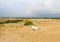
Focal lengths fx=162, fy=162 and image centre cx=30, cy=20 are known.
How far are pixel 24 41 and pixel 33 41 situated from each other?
2.13 feet

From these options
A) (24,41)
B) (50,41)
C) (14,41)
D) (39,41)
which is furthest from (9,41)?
(50,41)

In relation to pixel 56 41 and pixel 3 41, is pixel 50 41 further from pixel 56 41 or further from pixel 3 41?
pixel 3 41

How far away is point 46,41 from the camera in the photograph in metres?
11.2

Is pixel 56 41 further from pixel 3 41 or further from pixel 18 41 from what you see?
pixel 3 41

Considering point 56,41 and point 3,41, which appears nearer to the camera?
point 56,41

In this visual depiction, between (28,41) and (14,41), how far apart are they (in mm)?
1012

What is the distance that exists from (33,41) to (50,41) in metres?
1.20

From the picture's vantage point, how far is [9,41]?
11.7 metres

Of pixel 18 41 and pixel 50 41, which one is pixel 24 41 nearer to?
pixel 18 41

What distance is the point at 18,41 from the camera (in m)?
11.6

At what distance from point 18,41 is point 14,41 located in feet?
0.94

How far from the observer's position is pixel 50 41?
439 inches

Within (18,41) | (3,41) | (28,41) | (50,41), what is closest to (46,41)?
(50,41)

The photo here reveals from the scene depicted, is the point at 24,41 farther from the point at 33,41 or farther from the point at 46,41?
the point at 46,41
